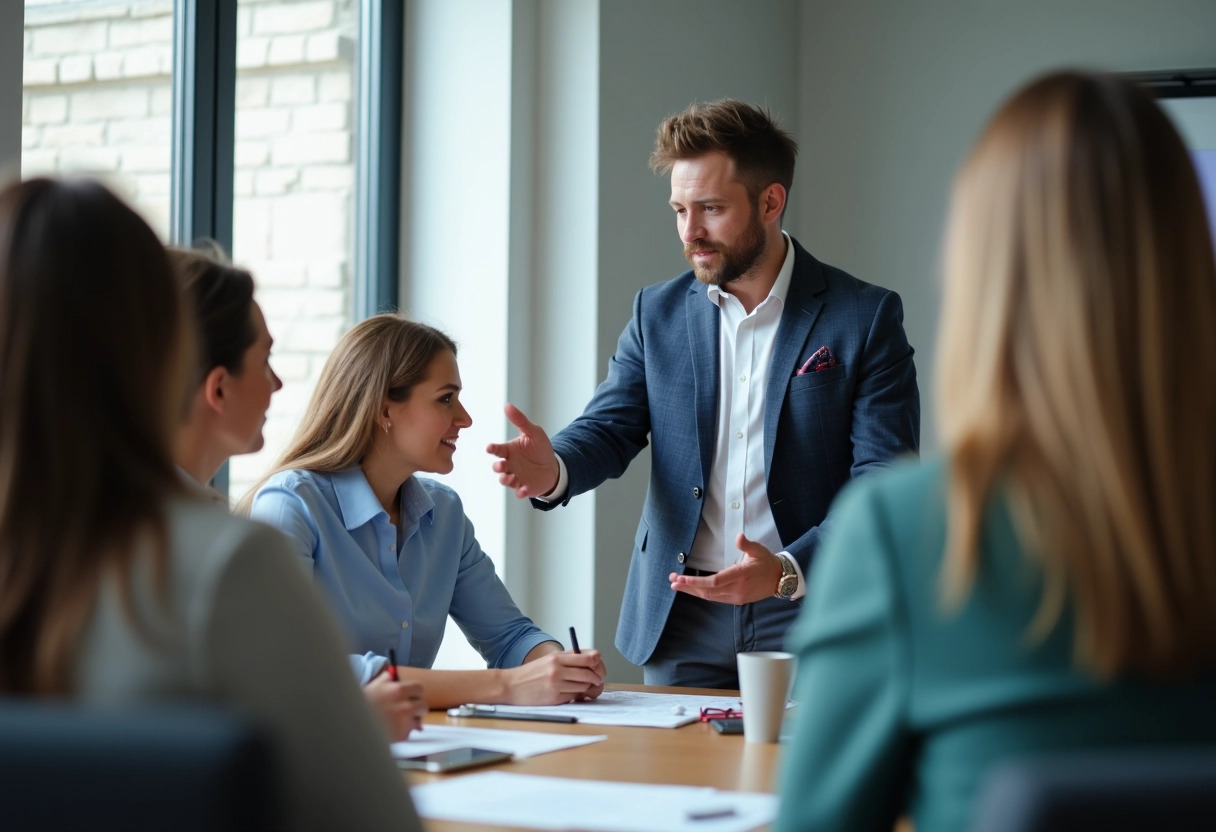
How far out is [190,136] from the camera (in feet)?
10.3

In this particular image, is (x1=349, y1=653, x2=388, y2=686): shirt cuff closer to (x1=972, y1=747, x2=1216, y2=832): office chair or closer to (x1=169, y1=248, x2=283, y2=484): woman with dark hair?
(x1=169, y1=248, x2=283, y2=484): woman with dark hair

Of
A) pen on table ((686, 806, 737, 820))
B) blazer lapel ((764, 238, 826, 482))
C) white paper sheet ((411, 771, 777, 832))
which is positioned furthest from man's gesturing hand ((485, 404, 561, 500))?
pen on table ((686, 806, 737, 820))

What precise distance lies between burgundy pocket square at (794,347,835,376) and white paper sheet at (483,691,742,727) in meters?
0.85

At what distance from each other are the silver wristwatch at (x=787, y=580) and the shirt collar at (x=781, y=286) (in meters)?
0.68

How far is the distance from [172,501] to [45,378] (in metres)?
0.14

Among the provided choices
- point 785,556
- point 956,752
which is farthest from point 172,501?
point 785,556

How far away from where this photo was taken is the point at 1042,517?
87cm

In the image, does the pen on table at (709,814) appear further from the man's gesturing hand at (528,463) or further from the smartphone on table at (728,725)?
the man's gesturing hand at (528,463)

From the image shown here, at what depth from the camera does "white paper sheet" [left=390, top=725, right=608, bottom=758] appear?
70.6 inches

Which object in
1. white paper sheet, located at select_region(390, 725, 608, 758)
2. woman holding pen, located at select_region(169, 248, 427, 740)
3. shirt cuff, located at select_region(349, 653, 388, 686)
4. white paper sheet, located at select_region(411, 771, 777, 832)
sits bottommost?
white paper sheet, located at select_region(390, 725, 608, 758)

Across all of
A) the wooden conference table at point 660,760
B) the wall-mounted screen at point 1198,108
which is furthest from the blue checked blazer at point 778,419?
the wall-mounted screen at point 1198,108

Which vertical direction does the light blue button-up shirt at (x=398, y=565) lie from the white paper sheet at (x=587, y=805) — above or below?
above

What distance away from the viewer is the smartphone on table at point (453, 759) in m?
1.66

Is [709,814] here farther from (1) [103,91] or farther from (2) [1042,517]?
(1) [103,91]
